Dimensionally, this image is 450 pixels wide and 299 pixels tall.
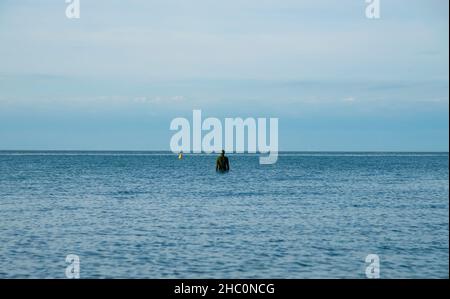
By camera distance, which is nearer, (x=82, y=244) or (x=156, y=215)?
(x=82, y=244)

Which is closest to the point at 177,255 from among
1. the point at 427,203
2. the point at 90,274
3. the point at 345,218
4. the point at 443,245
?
the point at 90,274

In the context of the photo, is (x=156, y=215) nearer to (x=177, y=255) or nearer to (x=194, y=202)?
(x=194, y=202)

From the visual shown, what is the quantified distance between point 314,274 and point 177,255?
5.85 meters

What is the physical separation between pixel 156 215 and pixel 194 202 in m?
7.29

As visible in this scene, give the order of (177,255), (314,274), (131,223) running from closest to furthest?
(314,274) < (177,255) < (131,223)

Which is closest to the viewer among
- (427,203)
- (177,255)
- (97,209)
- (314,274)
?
(314,274)

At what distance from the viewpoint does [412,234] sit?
1123 inches

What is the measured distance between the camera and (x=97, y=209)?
1521 inches
